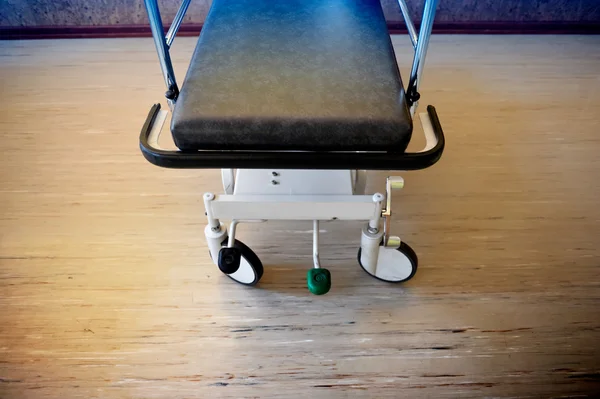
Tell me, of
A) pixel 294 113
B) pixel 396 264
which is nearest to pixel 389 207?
pixel 396 264

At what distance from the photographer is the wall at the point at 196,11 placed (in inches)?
82.8

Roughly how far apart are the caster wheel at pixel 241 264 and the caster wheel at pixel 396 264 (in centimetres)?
27

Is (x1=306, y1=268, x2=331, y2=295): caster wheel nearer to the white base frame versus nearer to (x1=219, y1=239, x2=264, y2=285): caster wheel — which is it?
the white base frame

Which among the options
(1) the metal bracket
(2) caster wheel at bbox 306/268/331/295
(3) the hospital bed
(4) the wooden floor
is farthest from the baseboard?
(2) caster wheel at bbox 306/268/331/295

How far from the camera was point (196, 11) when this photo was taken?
2.12m

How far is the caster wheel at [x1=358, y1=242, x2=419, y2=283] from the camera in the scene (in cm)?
116

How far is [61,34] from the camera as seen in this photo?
2152 mm

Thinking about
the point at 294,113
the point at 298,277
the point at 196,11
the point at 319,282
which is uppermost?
the point at 294,113

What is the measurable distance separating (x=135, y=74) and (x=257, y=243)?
3.42 ft

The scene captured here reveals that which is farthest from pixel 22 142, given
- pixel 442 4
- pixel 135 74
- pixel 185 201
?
pixel 442 4

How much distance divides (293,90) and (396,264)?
540 mm

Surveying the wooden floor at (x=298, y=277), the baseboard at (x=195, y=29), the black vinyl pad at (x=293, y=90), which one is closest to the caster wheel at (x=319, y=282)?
the wooden floor at (x=298, y=277)

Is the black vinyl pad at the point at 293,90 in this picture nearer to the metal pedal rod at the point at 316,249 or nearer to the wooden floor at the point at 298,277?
the metal pedal rod at the point at 316,249

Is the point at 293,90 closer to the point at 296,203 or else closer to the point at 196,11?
the point at 296,203
